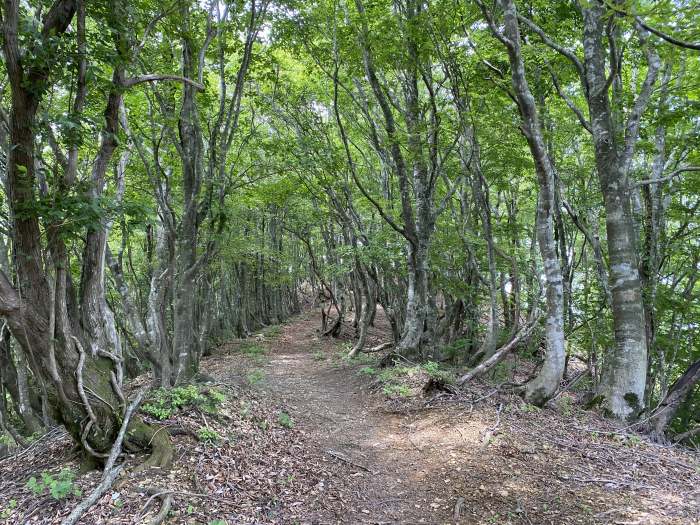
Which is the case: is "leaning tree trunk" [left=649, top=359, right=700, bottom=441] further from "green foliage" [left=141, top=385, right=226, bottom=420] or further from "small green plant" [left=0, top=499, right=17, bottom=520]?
"small green plant" [left=0, top=499, right=17, bottom=520]

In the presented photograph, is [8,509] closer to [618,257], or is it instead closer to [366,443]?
[366,443]

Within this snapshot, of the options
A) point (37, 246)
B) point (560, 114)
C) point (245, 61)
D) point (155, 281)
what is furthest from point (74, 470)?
point (560, 114)

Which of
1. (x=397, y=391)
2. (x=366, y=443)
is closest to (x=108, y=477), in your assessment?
(x=366, y=443)

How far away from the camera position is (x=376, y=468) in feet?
17.2

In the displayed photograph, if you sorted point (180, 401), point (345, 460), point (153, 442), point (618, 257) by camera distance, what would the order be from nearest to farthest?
point (153, 442), point (180, 401), point (345, 460), point (618, 257)

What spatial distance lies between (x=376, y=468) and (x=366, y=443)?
82 centimetres

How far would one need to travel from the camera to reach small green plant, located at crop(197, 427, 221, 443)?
4805 millimetres

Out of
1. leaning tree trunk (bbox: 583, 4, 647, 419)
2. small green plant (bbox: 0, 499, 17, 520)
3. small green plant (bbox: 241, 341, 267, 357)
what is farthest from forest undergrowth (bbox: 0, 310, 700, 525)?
small green plant (bbox: 241, 341, 267, 357)

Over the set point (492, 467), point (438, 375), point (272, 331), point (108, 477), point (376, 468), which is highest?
point (438, 375)

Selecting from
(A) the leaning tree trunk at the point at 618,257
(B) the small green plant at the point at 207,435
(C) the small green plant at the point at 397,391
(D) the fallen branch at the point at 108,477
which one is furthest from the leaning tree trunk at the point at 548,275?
(D) the fallen branch at the point at 108,477

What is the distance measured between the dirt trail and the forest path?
0.7 inches

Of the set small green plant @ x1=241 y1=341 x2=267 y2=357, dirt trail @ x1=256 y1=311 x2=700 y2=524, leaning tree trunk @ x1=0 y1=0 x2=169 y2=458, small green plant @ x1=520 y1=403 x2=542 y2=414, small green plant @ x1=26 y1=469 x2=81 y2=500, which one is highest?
leaning tree trunk @ x1=0 y1=0 x2=169 y2=458

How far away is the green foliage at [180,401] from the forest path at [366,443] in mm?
1432

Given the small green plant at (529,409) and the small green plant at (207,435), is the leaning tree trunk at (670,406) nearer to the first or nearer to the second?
the small green plant at (529,409)
